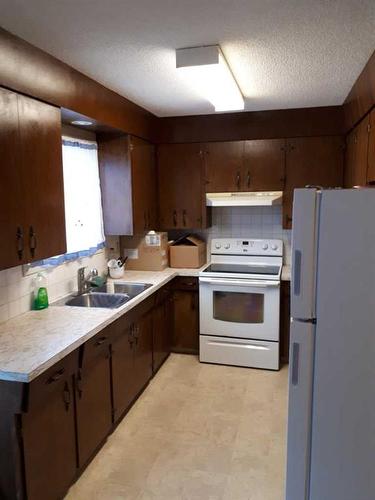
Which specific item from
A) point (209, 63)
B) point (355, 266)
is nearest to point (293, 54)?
point (209, 63)

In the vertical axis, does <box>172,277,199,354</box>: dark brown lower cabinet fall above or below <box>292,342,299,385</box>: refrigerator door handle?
below

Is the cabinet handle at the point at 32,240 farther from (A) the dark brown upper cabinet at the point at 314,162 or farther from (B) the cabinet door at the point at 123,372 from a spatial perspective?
(A) the dark brown upper cabinet at the point at 314,162

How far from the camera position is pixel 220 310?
150 inches

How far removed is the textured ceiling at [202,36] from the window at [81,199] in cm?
63

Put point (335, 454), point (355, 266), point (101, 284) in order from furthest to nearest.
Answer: point (101, 284), point (335, 454), point (355, 266)

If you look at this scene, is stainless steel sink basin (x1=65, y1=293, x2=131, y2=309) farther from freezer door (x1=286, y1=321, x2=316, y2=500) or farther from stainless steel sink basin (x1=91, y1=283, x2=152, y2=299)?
freezer door (x1=286, y1=321, x2=316, y2=500)

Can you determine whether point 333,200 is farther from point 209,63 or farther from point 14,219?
point 14,219

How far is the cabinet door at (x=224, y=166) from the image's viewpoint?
3902mm

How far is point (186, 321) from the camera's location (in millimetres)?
4016

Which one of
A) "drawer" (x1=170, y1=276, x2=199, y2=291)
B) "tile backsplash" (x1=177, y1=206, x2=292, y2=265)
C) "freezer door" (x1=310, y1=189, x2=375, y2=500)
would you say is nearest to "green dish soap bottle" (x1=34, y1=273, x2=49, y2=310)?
"drawer" (x1=170, y1=276, x2=199, y2=291)

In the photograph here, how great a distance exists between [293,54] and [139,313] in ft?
6.79

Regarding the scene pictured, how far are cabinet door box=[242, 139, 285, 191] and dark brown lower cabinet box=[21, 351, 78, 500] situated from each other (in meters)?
2.47

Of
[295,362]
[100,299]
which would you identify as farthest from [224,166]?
[295,362]

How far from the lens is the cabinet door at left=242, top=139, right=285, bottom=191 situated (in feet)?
12.5
